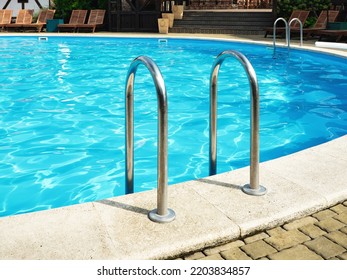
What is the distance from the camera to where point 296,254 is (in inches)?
98.0

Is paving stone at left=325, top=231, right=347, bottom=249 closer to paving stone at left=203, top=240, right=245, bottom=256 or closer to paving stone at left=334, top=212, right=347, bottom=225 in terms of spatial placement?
paving stone at left=334, top=212, right=347, bottom=225

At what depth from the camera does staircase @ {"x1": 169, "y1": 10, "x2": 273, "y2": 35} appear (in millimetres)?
20078

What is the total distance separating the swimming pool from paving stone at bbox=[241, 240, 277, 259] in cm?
237

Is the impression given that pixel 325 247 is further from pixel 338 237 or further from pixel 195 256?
pixel 195 256

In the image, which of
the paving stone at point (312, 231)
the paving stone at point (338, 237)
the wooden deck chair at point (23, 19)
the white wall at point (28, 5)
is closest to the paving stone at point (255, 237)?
the paving stone at point (312, 231)

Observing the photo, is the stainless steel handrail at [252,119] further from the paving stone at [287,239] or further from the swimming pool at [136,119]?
the swimming pool at [136,119]

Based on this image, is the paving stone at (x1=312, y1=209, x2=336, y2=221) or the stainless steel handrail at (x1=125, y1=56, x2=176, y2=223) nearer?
the stainless steel handrail at (x1=125, y1=56, x2=176, y2=223)

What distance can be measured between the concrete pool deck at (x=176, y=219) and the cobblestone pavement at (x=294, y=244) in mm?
53

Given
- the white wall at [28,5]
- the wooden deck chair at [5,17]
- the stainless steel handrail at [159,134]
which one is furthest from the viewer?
the white wall at [28,5]

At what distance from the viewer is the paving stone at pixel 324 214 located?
9.65ft

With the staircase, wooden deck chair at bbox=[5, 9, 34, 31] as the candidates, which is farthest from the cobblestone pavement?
wooden deck chair at bbox=[5, 9, 34, 31]

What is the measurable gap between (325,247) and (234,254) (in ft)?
1.72

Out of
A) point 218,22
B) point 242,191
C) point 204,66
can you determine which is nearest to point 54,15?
point 218,22

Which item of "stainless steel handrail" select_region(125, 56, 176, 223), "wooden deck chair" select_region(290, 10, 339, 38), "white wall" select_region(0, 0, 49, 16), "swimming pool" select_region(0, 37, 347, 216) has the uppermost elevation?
"white wall" select_region(0, 0, 49, 16)
